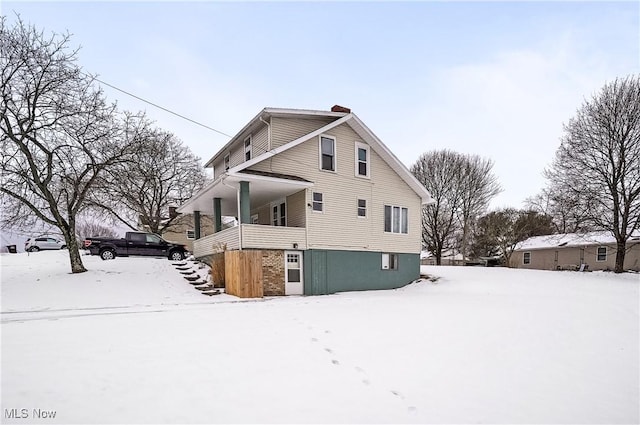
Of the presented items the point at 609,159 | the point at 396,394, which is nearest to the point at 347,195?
the point at 396,394

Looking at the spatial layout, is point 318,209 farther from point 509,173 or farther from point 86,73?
point 509,173

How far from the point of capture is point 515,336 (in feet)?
23.4

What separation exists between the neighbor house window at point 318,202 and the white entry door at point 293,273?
2.30m

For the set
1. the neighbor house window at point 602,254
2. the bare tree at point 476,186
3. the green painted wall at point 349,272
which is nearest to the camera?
the green painted wall at point 349,272

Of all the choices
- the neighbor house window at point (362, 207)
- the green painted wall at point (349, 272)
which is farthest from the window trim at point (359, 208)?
the green painted wall at point (349, 272)

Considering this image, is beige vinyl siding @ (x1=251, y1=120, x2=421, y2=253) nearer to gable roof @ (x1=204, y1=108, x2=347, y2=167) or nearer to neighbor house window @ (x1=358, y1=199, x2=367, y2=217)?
neighbor house window @ (x1=358, y1=199, x2=367, y2=217)

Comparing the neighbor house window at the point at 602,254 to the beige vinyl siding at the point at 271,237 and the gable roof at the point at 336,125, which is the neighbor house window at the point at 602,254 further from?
the beige vinyl siding at the point at 271,237

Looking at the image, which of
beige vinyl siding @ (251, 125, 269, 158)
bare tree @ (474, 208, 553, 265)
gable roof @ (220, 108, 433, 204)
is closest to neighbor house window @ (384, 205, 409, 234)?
gable roof @ (220, 108, 433, 204)

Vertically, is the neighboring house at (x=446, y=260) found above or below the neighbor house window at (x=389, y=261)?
below

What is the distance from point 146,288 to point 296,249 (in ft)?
20.8

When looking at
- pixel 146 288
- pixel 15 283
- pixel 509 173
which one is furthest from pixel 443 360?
pixel 509 173

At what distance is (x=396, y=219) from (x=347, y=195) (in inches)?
154

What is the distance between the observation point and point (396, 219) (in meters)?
18.5

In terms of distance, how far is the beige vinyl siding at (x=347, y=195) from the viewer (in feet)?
49.5
